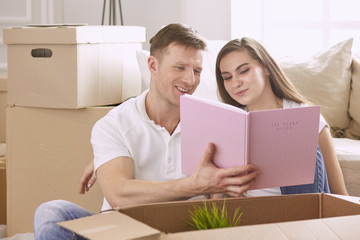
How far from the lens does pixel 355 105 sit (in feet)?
7.81

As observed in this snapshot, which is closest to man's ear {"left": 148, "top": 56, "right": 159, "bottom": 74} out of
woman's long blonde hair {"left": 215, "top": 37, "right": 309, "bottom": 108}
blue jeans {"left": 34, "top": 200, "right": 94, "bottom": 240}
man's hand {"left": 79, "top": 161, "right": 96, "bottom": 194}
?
woman's long blonde hair {"left": 215, "top": 37, "right": 309, "bottom": 108}

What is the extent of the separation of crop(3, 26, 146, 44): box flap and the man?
0.63m

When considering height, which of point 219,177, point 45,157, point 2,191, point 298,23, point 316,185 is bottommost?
point 2,191

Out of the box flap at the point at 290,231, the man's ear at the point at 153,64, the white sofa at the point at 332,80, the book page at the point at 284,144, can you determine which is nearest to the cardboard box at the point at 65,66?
the white sofa at the point at 332,80

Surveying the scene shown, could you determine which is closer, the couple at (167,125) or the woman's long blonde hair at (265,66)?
the couple at (167,125)

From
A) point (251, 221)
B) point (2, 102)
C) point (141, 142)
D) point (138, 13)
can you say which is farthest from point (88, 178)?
point (138, 13)

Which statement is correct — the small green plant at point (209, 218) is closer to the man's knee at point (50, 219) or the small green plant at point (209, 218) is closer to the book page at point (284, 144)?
the book page at point (284, 144)

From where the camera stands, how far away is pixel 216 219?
938 millimetres

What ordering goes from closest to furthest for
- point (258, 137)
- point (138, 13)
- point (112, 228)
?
point (112, 228) < point (258, 137) < point (138, 13)

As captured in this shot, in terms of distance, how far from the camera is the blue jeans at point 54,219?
1.24 meters

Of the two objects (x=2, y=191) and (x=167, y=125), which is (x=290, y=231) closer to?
(x=167, y=125)

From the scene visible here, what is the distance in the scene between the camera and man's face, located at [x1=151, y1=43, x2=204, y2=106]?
5.16ft

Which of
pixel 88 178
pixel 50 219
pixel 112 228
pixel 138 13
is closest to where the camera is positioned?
pixel 112 228

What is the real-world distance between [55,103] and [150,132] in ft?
2.67
